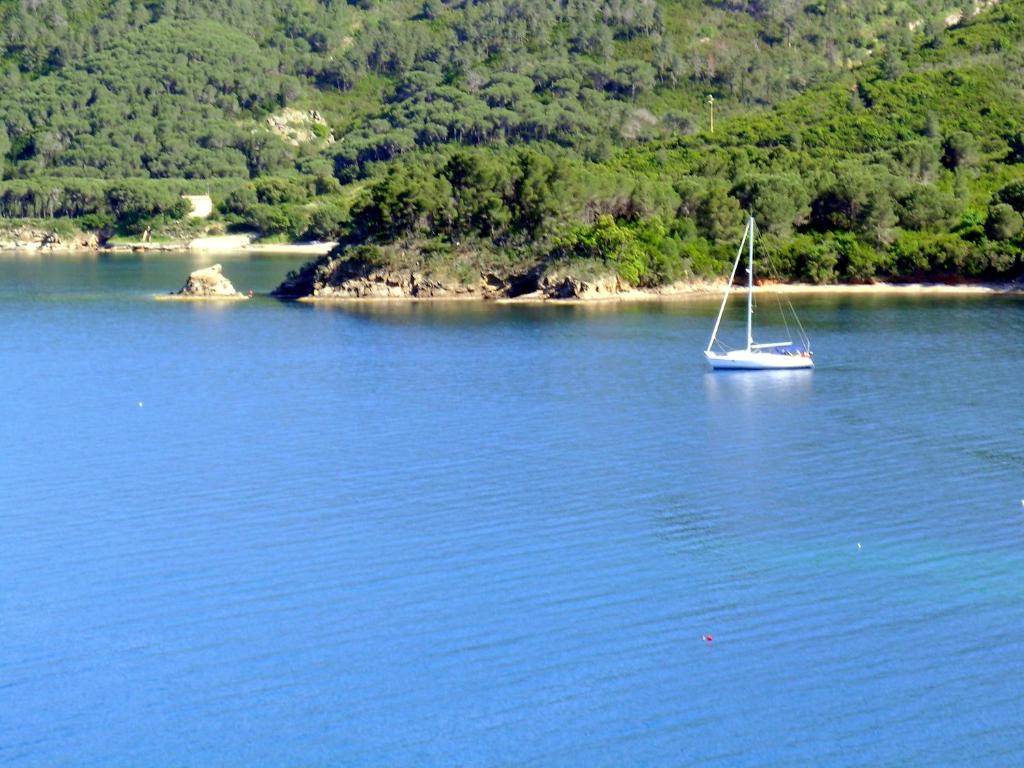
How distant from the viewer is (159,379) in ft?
168

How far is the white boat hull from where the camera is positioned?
52.8 m

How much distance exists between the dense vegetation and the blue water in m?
29.6

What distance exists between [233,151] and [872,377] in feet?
444

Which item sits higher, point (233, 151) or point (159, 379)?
point (233, 151)

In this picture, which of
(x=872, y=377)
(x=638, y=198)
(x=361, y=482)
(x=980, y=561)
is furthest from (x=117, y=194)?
(x=980, y=561)

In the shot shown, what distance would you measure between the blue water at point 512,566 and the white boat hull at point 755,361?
944 mm

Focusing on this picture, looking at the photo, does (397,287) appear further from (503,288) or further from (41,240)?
(41,240)

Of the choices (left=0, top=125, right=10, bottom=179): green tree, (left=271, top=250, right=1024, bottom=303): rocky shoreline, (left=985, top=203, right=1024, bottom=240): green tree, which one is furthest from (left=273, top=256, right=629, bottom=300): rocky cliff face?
(left=0, top=125, right=10, bottom=179): green tree

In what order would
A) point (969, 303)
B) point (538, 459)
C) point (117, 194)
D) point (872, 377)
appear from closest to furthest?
point (538, 459) < point (872, 377) < point (969, 303) < point (117, 194)

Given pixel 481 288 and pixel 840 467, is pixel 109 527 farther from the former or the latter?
pixel 481 288

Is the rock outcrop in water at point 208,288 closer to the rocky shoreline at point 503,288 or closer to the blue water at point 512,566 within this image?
the rocky shoreline at point 503,288

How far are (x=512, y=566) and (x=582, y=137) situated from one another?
128368mm

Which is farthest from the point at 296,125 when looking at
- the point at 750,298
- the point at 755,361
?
the point at 755,361

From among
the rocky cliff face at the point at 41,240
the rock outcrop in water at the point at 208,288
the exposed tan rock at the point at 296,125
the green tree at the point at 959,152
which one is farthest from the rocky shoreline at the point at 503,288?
the exposed tan rock at the point at 296,125
